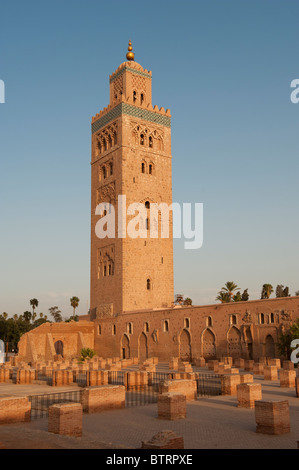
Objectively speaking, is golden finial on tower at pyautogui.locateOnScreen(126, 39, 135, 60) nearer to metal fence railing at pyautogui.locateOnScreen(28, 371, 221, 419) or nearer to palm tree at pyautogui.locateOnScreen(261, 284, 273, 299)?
palm tree at pyautogui.locateOnScreen(261, 284, 273, 299)

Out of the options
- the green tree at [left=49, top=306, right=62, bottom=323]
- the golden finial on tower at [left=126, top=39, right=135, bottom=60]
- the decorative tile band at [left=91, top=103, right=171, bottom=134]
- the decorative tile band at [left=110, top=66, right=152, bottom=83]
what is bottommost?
the green tree at [left=49, top=306, right=62, bottom=323]

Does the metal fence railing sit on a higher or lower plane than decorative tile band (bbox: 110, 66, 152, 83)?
lower

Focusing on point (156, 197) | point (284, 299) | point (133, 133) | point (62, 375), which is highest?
point (133, 133)

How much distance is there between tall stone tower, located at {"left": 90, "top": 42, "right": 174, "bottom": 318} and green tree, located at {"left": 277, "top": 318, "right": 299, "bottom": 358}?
15.5 m

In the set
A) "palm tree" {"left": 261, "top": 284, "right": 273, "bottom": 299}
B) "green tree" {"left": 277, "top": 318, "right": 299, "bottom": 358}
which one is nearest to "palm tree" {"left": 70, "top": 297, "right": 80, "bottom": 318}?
"palm tree" {"left": 261, "top": 284, "right": 273, "bottom": 299}

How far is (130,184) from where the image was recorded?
38500mm

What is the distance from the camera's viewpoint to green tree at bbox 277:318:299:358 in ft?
73.6

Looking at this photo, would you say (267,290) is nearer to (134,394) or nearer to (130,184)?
(130,184)

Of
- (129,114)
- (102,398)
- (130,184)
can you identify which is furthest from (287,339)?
(129,114)

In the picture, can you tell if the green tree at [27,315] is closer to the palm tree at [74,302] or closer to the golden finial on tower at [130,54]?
the palm tree at [74,302]

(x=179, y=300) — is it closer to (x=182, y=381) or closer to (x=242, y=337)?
(x=242, y=337)
